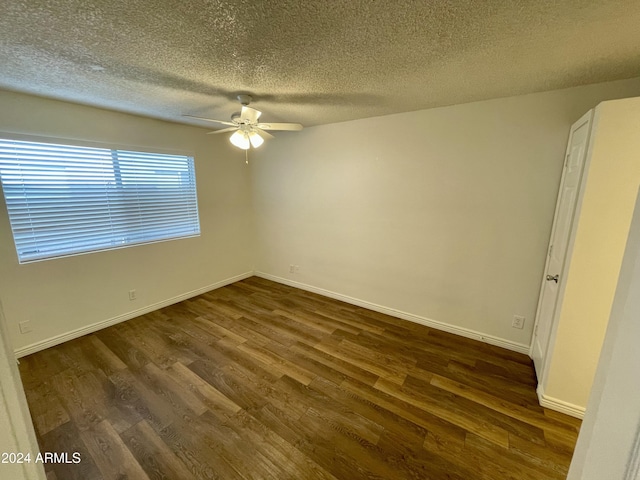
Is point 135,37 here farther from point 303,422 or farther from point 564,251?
point 564,251

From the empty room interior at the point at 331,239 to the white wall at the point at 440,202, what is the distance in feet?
0.07

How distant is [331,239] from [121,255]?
2461 millimetres

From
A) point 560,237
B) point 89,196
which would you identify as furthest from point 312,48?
point 89,196

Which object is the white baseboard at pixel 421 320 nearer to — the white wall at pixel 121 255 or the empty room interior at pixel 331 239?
the empty room interior at pixel 331 239

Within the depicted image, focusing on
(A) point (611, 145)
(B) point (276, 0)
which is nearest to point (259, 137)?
(B) point (276, 0)

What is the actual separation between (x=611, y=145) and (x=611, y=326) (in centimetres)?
151

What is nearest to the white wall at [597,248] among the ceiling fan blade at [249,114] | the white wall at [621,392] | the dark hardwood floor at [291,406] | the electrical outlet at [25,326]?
the dark hardwood floor at [291,406]

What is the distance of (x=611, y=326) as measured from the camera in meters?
0.62

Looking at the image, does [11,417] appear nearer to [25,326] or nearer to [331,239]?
[25,326]

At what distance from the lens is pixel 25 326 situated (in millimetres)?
2350

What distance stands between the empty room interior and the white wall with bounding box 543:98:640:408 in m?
0.01

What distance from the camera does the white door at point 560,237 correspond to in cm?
171

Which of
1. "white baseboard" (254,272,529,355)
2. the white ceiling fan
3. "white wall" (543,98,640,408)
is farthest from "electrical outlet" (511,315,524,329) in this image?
the white ceiling fan

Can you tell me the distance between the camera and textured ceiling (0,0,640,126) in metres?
1.12
